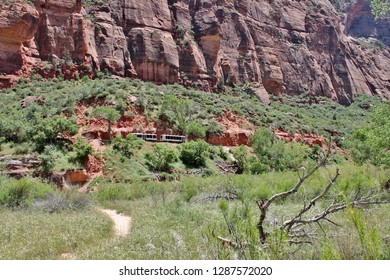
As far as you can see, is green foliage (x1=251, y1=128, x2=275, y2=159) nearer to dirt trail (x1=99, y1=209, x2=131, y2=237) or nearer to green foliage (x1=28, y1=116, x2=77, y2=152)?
green foliage (x1=28, y1=116, x2=77, y2=152)

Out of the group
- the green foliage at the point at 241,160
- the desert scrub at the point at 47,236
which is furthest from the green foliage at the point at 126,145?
the desert scrub at the point at 47,236

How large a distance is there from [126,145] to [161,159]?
3269 mm

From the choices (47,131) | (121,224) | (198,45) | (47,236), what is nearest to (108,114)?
(47,131)

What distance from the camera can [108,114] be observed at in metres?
30.5

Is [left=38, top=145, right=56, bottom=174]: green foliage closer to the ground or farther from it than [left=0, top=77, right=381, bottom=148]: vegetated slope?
closer to the ground

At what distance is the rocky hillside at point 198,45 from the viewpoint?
46000 mm

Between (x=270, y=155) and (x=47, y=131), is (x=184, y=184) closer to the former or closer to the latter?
(x=47, y=131)

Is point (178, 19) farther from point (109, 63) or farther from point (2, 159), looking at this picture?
point (2, 159)

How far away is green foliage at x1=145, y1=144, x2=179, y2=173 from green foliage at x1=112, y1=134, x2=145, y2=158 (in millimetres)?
1374

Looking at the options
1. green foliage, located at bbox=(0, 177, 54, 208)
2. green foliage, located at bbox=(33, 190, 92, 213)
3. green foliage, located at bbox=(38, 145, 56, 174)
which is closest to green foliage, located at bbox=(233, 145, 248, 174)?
green foliage, located at bbox=(38, 145, 56, 174)

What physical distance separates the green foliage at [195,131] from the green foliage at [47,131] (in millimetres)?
11901

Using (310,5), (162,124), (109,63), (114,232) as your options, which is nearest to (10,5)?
(109,63)

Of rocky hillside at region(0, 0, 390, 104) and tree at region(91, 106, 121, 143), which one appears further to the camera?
rocky hillside at region(0, 0, 390, 104)

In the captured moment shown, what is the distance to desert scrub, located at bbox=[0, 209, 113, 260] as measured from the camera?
7.10 meters
